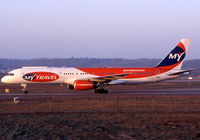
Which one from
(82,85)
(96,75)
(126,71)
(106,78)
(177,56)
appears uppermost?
(177,56)

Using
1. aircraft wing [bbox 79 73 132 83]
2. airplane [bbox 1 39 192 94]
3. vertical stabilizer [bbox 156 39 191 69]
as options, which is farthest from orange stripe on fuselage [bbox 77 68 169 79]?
vertical stabilizer [bbox 156 39 191 69]

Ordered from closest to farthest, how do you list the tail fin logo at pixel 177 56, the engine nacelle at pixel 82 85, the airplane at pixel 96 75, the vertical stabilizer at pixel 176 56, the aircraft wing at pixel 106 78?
the engine nacelle at pixel 82 85 → the aircraft wing at pixel 106 78 → the airplane at pixel 96 75 → the vertical stabilizer at pixel 176 56 → the tail fin logo at pixel 177 56

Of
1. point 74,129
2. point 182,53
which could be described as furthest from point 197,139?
point 182,53

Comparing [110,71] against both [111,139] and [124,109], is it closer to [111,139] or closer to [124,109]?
[124,109]

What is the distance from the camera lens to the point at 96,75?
43375mm

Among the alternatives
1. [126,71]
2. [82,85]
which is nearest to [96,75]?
[82,85]

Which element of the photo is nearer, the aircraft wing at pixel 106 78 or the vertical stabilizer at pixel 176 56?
the aircraft wing at pixel 106 78

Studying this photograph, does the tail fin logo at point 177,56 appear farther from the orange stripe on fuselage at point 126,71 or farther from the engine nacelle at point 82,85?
the engine nacelle at point 82,85

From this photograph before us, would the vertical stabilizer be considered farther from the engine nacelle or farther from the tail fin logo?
the engine nacelle

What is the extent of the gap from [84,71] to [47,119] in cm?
2292

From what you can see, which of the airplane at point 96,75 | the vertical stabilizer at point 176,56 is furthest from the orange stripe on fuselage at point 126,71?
the vertical stabilizer at point 176,56

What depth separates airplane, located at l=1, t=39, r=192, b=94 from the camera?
1640 inches

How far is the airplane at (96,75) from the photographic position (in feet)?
137

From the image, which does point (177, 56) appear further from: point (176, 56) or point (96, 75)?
point (96, 75)
